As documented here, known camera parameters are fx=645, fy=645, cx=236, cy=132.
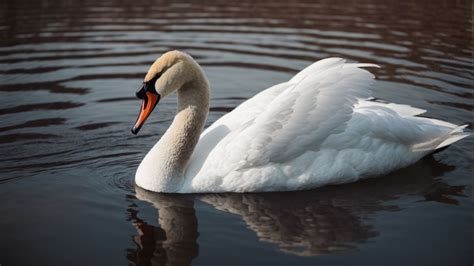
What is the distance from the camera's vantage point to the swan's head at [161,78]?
23.6ft

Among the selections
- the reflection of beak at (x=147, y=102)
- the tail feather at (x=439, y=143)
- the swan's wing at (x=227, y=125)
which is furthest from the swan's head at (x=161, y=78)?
the tail feather at (x=439, y=143)

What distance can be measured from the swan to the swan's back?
0.4 inches

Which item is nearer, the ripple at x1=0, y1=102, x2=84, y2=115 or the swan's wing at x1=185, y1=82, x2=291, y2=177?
the swan's wing at x1=185, y1=82, x2=291, y2=177

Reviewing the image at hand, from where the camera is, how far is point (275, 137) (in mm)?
7211

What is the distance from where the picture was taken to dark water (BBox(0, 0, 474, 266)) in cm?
627

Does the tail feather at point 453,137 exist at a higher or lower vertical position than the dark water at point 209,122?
higher

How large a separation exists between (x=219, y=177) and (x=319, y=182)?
1.18m

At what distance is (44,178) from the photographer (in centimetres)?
794

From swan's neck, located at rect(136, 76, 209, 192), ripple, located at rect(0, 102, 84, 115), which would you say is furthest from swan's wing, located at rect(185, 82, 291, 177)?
ripple, located at rect(0, 102, 84, 115)

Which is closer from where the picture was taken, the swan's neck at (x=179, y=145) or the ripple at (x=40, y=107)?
the swan's neck at (x=179, y=145)

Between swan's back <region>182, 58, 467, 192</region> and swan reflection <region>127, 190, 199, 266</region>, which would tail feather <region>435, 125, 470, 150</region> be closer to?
swan's back <region>182, 58, 467, 192</region>

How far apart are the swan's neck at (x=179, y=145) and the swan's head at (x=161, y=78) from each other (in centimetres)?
26

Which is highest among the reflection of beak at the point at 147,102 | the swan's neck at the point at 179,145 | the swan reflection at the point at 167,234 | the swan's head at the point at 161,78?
the swan's head at the point at 161,78

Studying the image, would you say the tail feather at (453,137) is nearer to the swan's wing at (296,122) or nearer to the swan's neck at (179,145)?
the swan's wing at (296,122)
